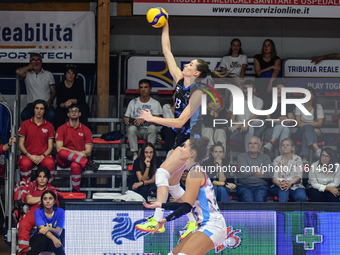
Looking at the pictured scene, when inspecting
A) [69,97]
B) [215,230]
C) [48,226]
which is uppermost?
[69,97]

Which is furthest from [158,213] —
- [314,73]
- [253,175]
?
[314,73]

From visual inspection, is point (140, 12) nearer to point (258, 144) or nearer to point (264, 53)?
point (264, 53)

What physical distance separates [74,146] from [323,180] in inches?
163

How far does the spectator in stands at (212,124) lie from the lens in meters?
6.19

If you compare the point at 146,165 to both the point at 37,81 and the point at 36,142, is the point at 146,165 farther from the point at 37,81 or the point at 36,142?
the point at 37,81

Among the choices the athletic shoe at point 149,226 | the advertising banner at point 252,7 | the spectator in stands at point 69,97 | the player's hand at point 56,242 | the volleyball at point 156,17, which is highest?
the advertising banner at point 252,7

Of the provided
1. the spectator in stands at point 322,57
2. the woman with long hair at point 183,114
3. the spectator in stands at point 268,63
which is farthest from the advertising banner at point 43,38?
the woman with long hair at point 183,114

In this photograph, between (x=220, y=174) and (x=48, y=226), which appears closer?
(x=48, y=226)

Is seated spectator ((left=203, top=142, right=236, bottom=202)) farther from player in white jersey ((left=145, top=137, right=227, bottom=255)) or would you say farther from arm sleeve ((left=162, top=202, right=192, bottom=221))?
arm sleeve ((left=162, top=202, right=192, bottom=221))

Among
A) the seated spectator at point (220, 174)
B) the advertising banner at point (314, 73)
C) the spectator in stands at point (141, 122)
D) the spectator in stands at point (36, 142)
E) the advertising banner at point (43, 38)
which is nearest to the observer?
the seated spectator at point (220, 174)

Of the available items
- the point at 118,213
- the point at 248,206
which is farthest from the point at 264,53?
the point at 118,213

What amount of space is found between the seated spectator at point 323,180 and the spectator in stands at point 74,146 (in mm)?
3531

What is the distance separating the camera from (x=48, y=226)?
22.1 ft

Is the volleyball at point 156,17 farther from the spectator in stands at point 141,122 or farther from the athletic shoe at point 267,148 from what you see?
the spectator in stands at point 141,122
